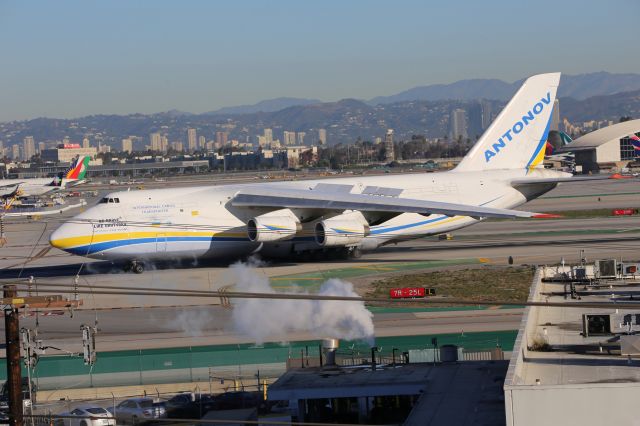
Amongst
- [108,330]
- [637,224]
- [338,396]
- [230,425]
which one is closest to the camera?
[338,396]

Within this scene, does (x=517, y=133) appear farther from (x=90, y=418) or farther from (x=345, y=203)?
(x=90, y=418)

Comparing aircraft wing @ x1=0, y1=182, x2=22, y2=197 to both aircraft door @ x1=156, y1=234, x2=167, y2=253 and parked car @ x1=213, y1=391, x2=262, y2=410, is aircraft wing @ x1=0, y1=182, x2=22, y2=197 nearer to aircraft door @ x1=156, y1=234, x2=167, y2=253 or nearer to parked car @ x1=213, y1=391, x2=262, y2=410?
aircraft door @ x1=156, y1=234, x2=167, y2=253

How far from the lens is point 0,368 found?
84.9 feet

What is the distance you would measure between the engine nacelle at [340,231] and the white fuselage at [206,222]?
901 mm

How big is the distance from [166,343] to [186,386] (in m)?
4.63

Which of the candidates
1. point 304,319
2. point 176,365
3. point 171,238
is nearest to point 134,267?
point 171,238

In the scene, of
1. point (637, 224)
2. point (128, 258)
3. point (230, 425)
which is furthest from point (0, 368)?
point (637, 224)

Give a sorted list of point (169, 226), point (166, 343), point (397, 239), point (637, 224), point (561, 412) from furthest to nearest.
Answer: point (637, 224) → point (397, 239) → point (169, 226) → point (166, 343) → point (561, 412)

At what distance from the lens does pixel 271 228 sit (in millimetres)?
41312

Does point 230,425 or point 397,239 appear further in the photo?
point 397,239

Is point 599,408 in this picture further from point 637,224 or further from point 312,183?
point 637,224

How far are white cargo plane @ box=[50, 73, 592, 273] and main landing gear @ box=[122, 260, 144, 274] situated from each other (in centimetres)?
4

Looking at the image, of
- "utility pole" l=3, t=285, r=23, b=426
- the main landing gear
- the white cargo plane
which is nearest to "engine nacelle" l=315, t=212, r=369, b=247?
the white cargo plane

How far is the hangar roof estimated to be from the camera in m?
134
